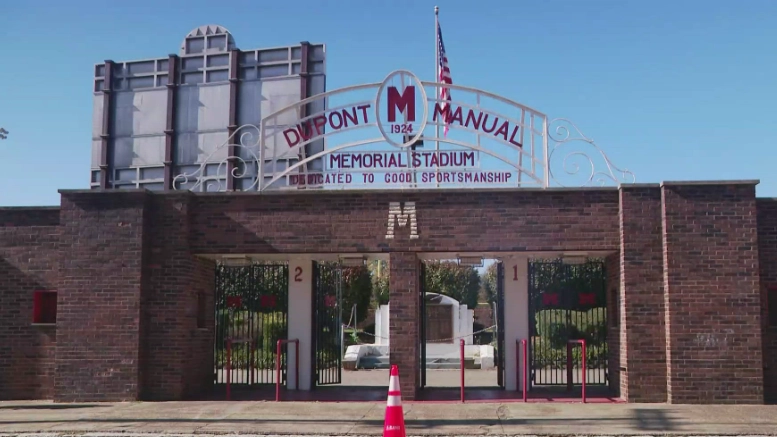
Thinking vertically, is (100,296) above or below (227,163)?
below

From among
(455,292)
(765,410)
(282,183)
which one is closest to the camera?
(765,410)

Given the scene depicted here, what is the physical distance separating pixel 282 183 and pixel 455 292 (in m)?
31.6

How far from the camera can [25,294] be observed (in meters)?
14.3

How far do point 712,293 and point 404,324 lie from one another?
498 centimetres

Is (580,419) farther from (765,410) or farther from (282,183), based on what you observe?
(282,183)

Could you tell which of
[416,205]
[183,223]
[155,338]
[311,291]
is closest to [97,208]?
[183,223]

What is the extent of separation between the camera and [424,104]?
47.0ft

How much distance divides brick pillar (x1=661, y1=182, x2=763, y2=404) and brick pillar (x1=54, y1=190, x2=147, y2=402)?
8791 mm

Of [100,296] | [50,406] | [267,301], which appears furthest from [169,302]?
[267,301]

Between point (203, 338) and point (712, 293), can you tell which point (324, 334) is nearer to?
point (203, 338)

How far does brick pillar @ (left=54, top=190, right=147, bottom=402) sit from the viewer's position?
529 inches

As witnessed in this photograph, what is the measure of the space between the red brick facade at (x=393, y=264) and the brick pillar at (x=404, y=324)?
24 mm

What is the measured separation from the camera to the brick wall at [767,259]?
13.3 meters

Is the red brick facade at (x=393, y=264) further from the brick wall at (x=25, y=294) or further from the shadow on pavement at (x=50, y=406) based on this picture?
the shadow on pavement at (x=50, y=406)
